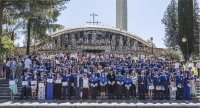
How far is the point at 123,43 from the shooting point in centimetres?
3775

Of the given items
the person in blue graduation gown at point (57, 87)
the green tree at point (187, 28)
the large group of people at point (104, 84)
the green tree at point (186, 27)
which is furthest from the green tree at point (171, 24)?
the person in blue graduation gown at point (57, 87)

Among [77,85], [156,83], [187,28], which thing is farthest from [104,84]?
[187,28]

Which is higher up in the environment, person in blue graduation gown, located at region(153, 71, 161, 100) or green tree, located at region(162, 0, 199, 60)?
green tree, located at region(162, 0, 199, 60)

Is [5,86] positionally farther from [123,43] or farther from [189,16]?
[189,16]

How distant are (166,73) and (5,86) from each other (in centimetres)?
955

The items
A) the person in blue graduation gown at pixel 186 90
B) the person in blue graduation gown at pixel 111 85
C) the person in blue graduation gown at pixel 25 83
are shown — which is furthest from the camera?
the person in blue graduation gown at pixel 111 85

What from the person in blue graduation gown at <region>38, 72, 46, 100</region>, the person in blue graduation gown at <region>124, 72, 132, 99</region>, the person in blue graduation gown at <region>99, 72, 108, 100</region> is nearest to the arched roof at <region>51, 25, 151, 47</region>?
the person in blue graduation gown at <region>38, 72, 46, 100</region>

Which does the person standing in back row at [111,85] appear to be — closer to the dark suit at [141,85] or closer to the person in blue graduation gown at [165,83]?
the dark suit at [141,85]

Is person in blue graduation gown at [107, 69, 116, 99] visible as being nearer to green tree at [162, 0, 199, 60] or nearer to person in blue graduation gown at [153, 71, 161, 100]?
person in blue graduation gown at [153, 71, 161, 100]

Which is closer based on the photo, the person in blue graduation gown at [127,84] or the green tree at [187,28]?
the person in blue graduation gown at [127,84]

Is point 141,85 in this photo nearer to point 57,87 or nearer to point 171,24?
point 57,87

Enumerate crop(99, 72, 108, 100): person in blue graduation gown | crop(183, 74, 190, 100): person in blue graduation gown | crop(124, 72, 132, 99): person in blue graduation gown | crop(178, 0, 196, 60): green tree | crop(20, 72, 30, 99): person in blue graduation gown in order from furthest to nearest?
1. crop(178, 0, 196, 60): green tree
2. crop(183, 74, 190, 100): person in blue graduation gown
3. crop(124, 72, 132, 99): person in blue graduation gown
4. crop(99, 72, 108, 100): person in blue graduation gown
5. crop(20, 72, 30, 99): person in blue graduation gown

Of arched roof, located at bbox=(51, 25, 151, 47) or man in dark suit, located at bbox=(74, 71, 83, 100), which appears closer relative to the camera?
man in dark suit, located at bbox=(74, 71, 83, 100)

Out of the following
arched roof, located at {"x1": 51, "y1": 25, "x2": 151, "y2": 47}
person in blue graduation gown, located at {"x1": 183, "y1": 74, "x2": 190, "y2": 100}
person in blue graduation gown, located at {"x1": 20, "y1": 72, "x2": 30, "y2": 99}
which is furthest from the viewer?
arched roof, located at {"x1": 51, "y1": 25, "x2": 151, "y2": 47}
